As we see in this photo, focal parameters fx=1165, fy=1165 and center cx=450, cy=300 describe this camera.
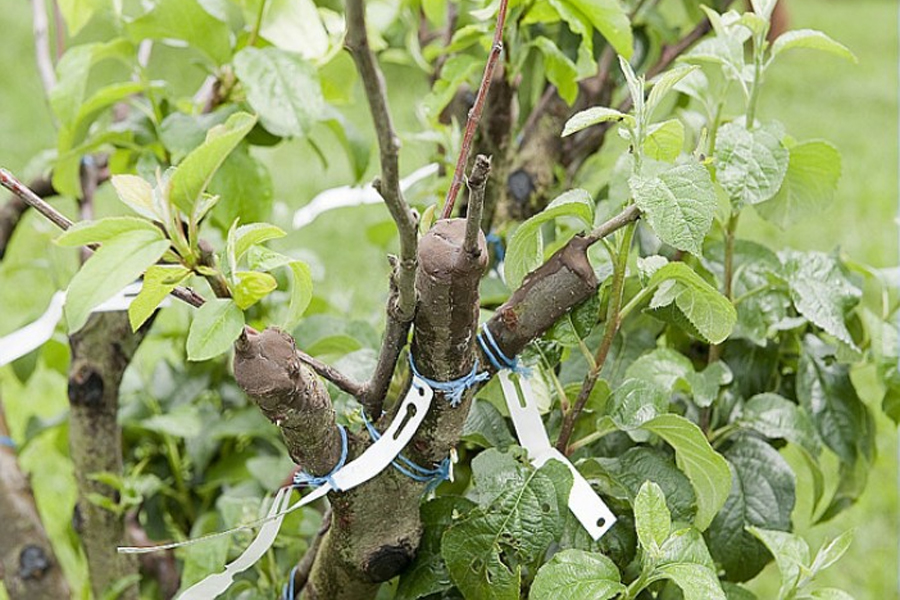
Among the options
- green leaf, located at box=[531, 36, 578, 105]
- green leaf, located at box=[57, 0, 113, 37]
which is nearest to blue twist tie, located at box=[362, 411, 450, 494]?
green leaf, located at box=[531, 36, 578, 105]

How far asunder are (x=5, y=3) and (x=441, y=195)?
5538 millimetres

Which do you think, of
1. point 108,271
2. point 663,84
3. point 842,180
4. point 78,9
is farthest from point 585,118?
point 842,180

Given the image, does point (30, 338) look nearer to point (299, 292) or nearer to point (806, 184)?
→ point (299, 292)

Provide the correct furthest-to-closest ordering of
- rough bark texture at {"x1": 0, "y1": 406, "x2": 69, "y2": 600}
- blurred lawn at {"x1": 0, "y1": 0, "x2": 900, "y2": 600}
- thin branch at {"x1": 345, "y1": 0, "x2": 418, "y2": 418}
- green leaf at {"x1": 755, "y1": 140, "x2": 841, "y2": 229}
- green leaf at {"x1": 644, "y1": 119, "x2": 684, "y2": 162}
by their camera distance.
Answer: blurred lawn at {"x1": 0, "y1": 0, "x2": 900, "y2": 600} < rough bark texture at {"x1": 0, "y1": 406, "x2": 69, "y2": 600} < green leaf at {"x1": 755, "y1": 140, "x2": 841, "y2": 229} < green leaf at {"x1": 644, "y1": 119, "x2": 684, "y2": 162} < thin branch at {"x1": 345, "y1": 0, "x2": 418, "y2": 418}

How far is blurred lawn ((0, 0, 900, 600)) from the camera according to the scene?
216 cm

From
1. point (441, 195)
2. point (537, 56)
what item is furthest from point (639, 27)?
point (441, 195)

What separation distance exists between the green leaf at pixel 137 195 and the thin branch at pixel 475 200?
14cm

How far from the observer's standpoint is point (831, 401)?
859mm

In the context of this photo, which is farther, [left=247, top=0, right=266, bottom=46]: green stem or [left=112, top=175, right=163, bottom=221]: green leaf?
[left=247, top=0, right=266, bottom=46]: green stem

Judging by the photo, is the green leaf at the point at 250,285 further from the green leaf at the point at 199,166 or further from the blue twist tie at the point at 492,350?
the blue twist tie at the point at 492,350

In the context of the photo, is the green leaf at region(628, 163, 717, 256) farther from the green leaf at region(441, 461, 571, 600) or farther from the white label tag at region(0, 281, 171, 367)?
the white label tag at region(0, 281, 171, 367)

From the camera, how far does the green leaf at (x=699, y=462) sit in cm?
66

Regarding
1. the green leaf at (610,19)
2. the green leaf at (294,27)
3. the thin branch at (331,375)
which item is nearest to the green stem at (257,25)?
the green leaf at (294,27)

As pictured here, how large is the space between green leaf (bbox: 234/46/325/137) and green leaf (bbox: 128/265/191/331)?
301 mm
